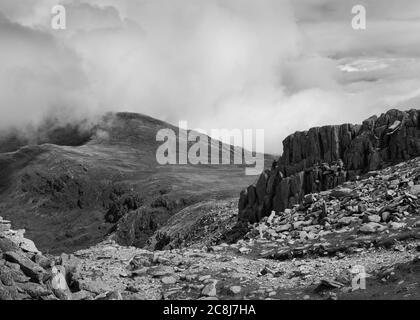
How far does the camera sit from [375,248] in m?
40.7

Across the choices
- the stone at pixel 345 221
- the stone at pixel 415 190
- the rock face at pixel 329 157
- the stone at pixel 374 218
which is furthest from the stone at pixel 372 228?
the rock face at pixel 329 157

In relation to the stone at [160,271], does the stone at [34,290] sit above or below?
above

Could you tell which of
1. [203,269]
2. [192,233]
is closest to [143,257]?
[203,269]

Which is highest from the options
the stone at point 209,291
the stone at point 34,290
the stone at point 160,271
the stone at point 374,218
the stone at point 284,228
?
the stone at point 374,218

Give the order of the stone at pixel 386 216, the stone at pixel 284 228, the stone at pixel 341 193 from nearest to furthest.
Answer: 1. the stone at pixel 386 216
2. the stone at pixel 284 228
3. the stone at pixel 341 193

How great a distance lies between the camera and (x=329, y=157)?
80250 millimetres

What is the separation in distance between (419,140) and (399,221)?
2833cm

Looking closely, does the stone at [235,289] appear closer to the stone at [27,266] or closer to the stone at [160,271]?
the stone at [160,271]

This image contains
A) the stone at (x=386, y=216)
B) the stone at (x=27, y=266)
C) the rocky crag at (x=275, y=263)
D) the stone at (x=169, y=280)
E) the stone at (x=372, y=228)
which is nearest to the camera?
the stone at (x=27, y=266)

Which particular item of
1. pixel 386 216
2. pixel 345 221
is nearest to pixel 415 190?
pixel 386 216

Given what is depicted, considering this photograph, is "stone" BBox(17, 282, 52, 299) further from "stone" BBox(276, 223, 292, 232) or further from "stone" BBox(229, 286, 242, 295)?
"stone" BBox(276, 223, 292, 232)

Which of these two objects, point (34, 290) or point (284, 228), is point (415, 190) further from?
point (34, 290)

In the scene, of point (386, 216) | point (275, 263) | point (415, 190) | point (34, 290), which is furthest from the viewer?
point (415, 190)

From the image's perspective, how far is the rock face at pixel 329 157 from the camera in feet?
238
